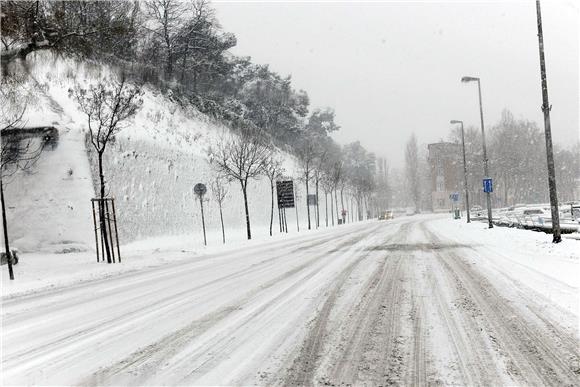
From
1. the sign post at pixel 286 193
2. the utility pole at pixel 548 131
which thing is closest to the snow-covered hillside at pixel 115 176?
the sign post at pixel 286 193

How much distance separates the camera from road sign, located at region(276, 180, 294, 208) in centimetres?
3650

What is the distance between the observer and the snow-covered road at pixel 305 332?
4234mm

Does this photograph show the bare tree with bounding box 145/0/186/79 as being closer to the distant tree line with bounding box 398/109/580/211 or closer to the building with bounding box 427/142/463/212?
the distant tree line with bounding box 398/109/580/211

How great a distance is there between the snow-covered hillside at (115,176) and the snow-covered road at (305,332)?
11940 mm

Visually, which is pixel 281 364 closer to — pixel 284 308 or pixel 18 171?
pixel 284 308

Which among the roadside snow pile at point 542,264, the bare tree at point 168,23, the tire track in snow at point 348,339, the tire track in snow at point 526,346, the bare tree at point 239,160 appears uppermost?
the bare tree at point 168,23

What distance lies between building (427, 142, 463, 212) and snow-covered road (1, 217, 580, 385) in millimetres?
88714

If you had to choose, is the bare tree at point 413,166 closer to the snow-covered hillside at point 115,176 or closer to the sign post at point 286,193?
the sign post at point 286,193

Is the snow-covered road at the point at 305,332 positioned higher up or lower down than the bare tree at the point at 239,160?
lower down

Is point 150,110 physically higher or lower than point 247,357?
higher

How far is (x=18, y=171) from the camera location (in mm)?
21266

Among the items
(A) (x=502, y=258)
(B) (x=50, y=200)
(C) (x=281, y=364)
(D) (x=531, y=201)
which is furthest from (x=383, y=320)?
(D) (x=531, y=201)

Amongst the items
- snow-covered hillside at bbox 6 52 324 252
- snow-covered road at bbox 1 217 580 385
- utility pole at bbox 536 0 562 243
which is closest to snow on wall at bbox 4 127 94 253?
snow-covered hillside at bbox 6 52 324 252

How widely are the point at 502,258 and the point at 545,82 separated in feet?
21.4
